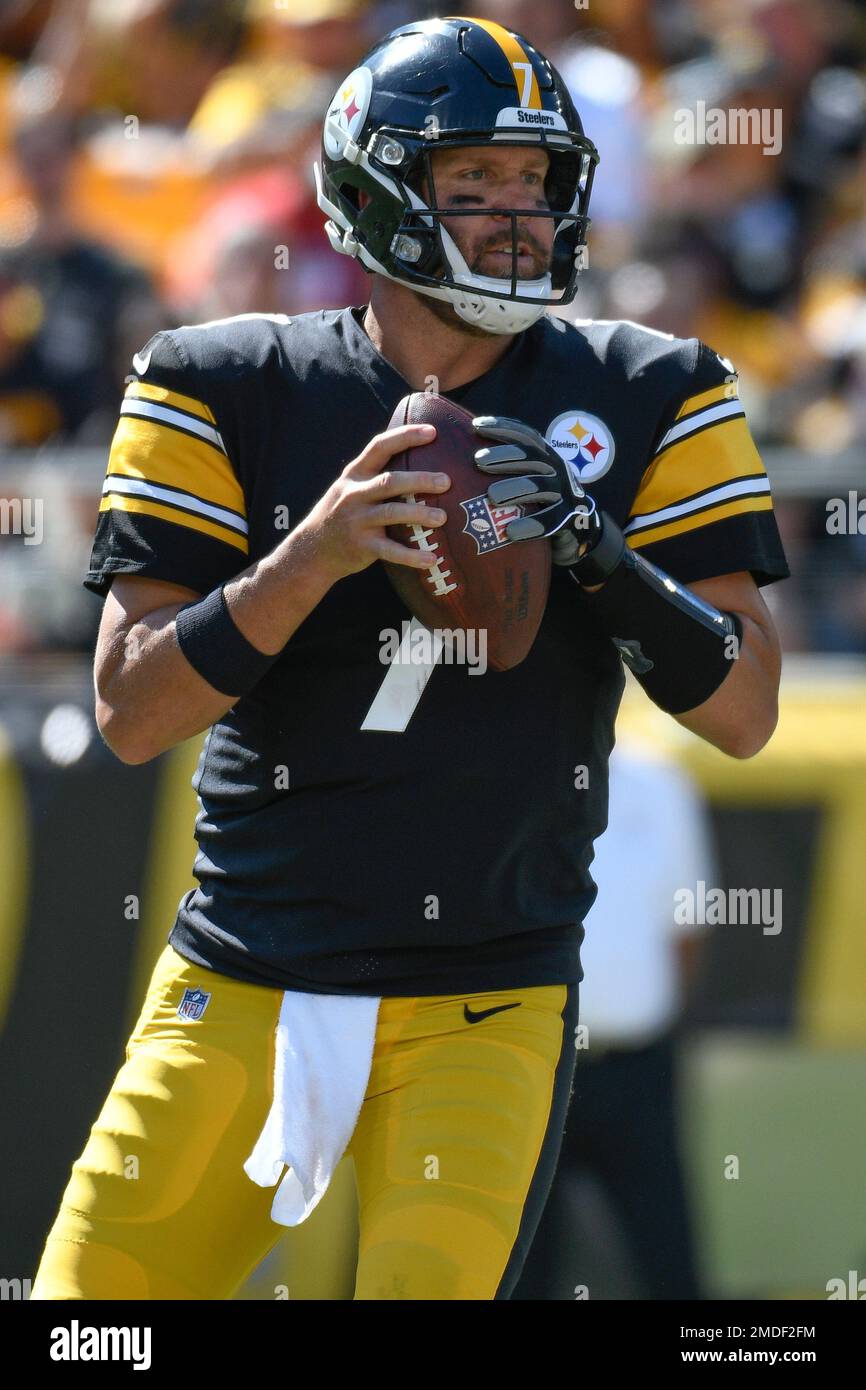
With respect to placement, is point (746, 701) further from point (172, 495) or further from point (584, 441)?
point (172, 495)

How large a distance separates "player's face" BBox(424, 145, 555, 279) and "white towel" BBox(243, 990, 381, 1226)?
40.2 inches

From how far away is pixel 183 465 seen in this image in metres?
2.58

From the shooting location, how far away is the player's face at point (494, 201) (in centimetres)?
255

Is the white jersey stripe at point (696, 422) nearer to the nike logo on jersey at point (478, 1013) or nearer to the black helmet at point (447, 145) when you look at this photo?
the black helmet at point (447, 145)

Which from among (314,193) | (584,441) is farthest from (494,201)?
(314,193)

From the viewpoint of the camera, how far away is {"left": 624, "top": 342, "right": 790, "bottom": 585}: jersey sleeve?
8.75ft

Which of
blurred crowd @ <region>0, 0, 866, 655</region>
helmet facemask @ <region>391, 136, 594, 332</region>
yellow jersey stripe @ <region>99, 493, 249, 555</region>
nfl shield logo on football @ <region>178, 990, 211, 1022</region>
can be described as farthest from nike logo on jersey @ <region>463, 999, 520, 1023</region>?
blurred crowd @ <region>0, 0, 866, 655</region>

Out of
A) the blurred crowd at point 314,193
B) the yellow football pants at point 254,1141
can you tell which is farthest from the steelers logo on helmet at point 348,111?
the blurred crowd at point 314,193

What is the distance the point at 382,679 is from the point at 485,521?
0.29m

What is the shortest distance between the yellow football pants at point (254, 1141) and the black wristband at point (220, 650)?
1.42ft

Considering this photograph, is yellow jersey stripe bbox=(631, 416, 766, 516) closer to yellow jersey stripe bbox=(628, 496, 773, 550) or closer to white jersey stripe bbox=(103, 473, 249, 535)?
yellow jersey stripe bbox=(628, 496, 773, 550)

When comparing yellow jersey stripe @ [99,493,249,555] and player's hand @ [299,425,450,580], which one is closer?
player's hand @ [299,425,450,580]
